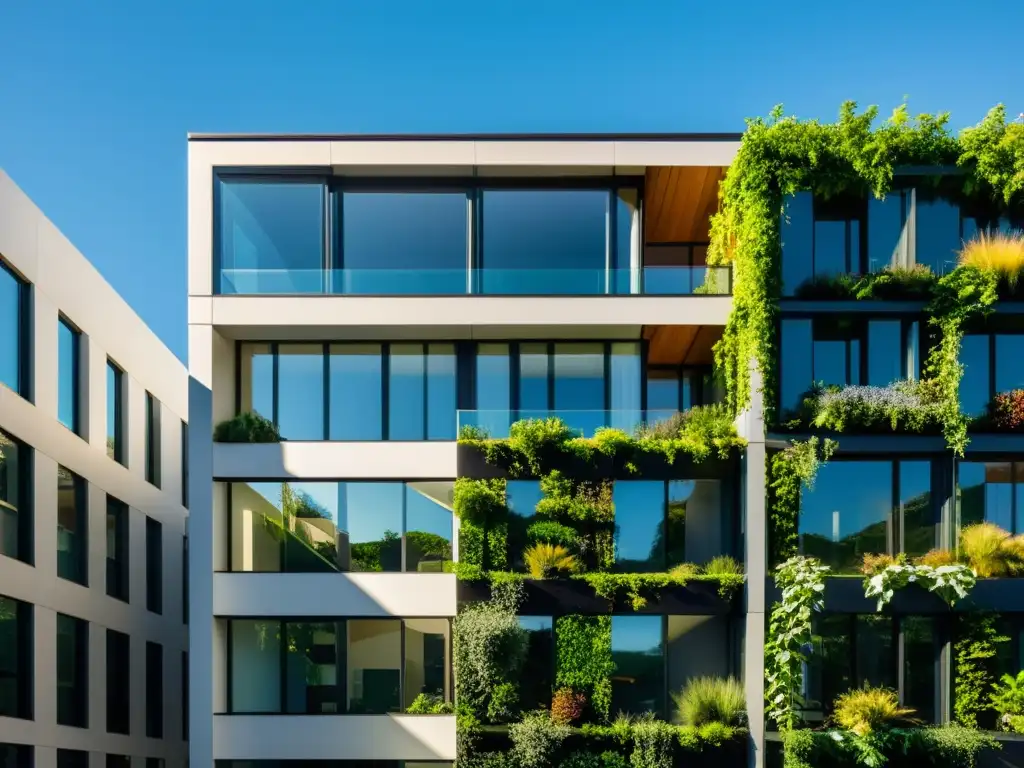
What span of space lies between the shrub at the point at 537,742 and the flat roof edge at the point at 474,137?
1178cm

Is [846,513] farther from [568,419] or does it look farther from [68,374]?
[68,374]

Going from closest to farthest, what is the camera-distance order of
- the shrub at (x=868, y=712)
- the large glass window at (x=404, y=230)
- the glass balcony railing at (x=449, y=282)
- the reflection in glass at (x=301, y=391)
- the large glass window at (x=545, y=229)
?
the shrub at (x=868, y=712) < the glass balcony railing at (x=449, y=282) < the reflection in glass at (x=301, y=391) < the large glass window at (x=545, y=229) < the large glass window at (x=404, y=230)

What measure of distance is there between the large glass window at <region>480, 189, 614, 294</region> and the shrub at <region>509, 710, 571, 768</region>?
30.1ft

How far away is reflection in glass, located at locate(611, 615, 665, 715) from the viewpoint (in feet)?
62.6

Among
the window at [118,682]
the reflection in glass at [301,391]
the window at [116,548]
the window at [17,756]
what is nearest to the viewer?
the window at [17,756]

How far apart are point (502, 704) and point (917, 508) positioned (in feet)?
30.1

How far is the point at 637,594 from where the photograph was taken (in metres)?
18.9

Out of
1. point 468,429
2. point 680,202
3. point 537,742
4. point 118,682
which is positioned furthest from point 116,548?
→ point 680,202

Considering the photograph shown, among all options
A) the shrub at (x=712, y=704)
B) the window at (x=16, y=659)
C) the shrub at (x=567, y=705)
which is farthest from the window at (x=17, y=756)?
the shrub at (x=712, y=704)

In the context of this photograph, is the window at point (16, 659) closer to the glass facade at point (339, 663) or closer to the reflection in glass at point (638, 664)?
the glass facade at point (339, 663)

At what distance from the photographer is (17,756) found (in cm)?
1678

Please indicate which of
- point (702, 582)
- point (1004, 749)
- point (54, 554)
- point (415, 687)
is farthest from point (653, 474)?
point (54, 554)

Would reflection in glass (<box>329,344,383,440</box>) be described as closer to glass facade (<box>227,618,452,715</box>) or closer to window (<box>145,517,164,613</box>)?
glass facade (<box>227,618,452,715</box>)

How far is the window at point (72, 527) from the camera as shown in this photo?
19047 millimetres
